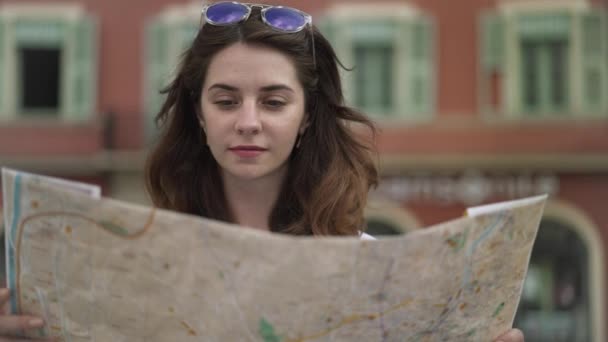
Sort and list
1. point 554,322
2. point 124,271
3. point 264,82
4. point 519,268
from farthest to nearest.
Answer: point 554,322 < point 264,82 < point 519,268 < point 124,271

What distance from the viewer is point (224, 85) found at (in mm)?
1639

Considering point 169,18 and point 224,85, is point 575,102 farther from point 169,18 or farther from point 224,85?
point 224,85

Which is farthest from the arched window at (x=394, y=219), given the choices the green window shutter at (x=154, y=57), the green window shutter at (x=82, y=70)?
the green window shutter at (x=82, y=70)

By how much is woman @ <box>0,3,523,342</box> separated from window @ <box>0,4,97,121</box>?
10.8 meters

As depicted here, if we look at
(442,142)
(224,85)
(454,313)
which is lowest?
(442,142)

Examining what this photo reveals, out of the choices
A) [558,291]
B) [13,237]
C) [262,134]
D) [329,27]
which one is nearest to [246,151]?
[262,134]

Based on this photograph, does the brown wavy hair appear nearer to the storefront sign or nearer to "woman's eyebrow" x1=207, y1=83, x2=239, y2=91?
"woman's eyebrow" x1=207, y1=83, x2=239, y2=91

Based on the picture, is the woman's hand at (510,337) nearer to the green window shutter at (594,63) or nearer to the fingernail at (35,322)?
the fingernail at (35,322)

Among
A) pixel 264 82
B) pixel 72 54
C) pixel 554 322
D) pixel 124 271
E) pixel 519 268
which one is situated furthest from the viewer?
pixel 72 54

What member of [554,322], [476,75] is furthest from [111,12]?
[554,322]

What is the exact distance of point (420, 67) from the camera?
12.1 metres

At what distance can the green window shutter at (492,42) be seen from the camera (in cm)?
1196

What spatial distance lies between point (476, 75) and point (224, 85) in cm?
1080

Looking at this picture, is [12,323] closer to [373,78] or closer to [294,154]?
[294,154]
